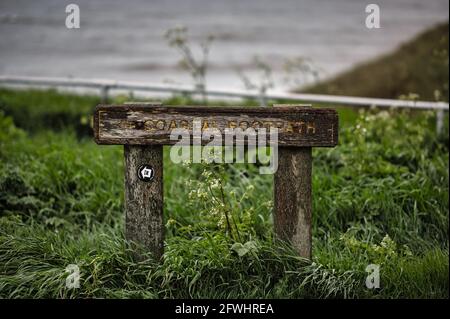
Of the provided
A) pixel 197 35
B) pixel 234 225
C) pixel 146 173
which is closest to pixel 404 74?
pixel 234 225

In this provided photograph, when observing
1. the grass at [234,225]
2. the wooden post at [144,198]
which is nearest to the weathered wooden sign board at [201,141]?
the wooden post at [144,198]

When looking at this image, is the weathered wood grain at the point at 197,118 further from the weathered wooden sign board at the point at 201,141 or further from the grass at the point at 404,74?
the grass at the point at 404,74

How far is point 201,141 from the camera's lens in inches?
189

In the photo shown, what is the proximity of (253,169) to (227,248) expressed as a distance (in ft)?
6.63

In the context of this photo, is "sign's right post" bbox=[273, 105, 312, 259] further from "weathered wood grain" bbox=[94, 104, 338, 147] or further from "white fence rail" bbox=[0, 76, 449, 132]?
"white fence rail" bbox=[0, 76, 449, 132]

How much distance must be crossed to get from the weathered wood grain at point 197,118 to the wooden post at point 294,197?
117 mm

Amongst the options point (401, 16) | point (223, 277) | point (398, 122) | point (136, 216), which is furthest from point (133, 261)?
point (401, 16)

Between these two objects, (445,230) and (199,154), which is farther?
(445,230)

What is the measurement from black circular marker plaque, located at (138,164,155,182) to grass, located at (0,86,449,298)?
0.25 metres

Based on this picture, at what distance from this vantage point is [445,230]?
5996 mm

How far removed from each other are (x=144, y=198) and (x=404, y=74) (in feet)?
26.8

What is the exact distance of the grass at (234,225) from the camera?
15.9ft

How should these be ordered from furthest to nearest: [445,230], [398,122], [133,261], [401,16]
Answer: [401,16] < [398,122] < [445,230] < [133,261]
